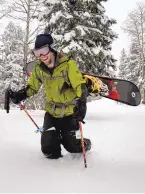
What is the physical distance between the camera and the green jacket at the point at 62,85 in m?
4.21

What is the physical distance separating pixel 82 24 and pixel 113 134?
7.53m

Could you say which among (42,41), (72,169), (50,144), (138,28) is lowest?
(72,169)

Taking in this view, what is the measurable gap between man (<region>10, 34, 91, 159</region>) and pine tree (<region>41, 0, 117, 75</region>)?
28.4 feet

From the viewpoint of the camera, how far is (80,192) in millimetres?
3258

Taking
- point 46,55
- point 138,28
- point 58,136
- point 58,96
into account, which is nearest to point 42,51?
point 46,55

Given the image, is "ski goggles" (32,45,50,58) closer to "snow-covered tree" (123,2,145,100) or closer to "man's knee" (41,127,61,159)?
"man's knee" (41,127,61,159)

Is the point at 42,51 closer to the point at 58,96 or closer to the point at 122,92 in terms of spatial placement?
the point at 58,96

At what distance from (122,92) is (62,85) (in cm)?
249

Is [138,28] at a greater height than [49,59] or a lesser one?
greater

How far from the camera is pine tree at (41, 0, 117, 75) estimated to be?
1317 cm

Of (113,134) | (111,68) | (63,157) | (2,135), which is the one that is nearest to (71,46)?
(111,68)

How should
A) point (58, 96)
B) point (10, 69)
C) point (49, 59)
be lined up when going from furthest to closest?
1. point (10, 69)
2. point (58, 96)
3. point (49, 59)

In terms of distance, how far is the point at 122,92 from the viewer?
6.49 m

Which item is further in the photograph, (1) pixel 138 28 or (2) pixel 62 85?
(1) pixel 138 28
